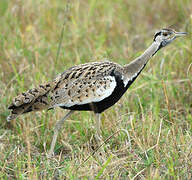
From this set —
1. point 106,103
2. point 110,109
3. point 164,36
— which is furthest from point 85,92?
point 164,36

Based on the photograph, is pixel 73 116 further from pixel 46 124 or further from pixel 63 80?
pixel 63 80

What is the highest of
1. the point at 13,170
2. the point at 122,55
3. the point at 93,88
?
the point at 122,55

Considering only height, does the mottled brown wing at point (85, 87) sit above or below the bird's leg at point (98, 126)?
above

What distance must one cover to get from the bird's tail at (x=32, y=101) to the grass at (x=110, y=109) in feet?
0.60

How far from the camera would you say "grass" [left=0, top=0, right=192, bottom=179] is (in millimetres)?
3158

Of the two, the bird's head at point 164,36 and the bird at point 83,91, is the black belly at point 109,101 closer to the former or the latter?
the bird at point 83,91

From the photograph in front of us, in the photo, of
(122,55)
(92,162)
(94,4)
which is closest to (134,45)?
(122,55)

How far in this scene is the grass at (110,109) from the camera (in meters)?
A: 3.16

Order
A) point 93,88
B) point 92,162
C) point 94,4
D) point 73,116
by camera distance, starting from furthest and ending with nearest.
Answer: 1. point 94,4
2. point 73,116
3. point 93,88
4. point 92,162

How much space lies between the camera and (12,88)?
14.2ft

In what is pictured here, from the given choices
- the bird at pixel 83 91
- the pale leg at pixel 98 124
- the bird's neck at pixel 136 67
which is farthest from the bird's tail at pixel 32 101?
the bird's neck at pixel 136 67

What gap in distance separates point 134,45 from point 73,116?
6.54ft

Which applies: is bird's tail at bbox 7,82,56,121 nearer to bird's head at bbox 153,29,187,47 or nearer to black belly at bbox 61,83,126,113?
black belly at bbox 61,83,126,113

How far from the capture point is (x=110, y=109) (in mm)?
4055
